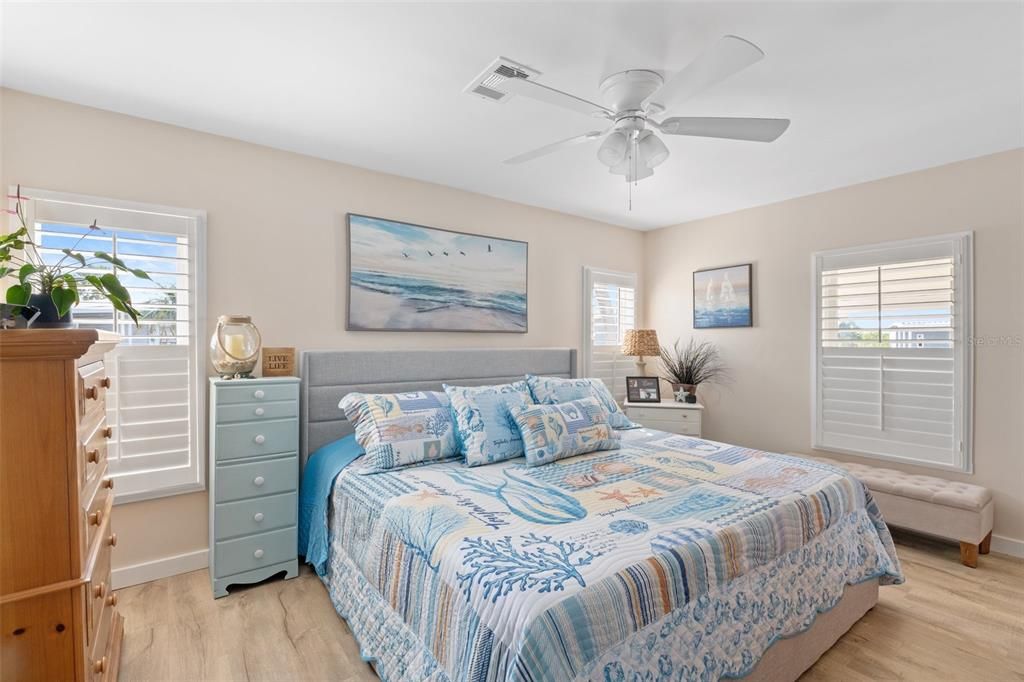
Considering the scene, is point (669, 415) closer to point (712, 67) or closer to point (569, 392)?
point (569, 392)

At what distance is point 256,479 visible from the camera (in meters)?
2.57

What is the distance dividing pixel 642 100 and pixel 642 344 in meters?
2.78

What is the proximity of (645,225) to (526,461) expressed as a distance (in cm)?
326

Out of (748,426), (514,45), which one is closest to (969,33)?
(514,45)

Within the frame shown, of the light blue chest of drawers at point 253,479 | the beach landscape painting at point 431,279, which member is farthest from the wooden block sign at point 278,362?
the beach landscape painting at point 431,279

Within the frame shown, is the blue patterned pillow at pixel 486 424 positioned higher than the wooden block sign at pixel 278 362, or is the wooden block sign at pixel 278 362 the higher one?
the wooden block sign at pixel 278 362

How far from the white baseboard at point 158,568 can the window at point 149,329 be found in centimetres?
38

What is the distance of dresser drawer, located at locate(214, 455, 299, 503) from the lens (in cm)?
249

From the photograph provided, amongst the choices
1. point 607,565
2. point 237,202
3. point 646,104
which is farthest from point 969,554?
point 237,202

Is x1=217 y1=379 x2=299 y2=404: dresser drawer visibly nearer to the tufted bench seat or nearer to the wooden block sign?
the wooden block sign

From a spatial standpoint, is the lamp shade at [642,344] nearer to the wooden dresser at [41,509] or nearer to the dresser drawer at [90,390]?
the dresser drawer at [90,390]

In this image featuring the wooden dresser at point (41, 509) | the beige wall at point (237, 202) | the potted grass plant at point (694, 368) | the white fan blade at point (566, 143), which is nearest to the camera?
the wooden dresser at point (41, 509)

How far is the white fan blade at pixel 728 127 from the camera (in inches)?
76.2

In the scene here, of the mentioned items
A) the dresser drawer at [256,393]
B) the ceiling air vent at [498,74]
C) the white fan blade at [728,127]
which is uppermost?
the ceiling air vent at [498,74]
